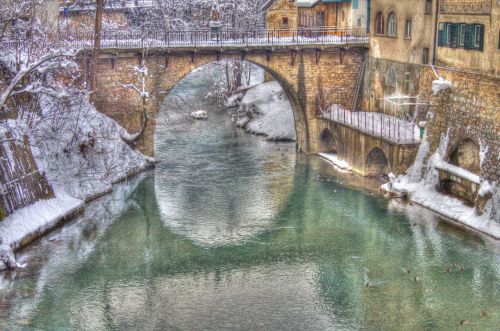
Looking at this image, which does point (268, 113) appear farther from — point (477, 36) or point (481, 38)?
point (481, 38)

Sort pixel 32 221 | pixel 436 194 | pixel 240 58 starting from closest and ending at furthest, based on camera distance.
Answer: pixel 32 221 < pixel 436 194 < pixel 240 58

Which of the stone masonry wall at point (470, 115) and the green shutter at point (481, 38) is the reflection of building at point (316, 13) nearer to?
the stone masonry wall at point (470, 115)

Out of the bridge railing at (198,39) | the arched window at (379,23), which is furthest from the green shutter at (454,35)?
the bridge railing at (198,39)

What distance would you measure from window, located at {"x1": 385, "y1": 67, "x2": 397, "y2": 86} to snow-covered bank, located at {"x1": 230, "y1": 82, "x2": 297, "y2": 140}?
8940 mm

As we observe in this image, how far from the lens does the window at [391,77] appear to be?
1791 inches

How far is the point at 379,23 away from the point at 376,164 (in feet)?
32.6

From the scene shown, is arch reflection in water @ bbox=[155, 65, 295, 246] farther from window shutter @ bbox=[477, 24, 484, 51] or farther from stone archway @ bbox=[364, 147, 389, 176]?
window shutter @ bbox=[477, 24, 484, 51]

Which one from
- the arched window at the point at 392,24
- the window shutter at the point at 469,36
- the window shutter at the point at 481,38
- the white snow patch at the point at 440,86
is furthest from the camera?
the arched window at the point at 392,24

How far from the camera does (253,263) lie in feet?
97.8

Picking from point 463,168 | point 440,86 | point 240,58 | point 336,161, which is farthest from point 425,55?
point 240,58

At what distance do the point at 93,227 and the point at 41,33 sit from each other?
12.9 m

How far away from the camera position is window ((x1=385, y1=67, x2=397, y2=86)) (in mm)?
45500

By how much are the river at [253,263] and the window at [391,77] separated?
709 centimetres

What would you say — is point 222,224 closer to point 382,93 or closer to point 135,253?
point 135,253
